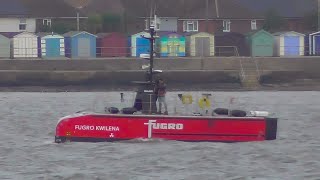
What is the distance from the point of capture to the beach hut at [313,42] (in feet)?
229

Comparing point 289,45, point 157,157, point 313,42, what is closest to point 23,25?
point 289,45

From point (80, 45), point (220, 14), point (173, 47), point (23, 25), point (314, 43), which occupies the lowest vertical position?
point (173, 47)

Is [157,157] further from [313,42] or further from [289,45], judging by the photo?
[313,42]

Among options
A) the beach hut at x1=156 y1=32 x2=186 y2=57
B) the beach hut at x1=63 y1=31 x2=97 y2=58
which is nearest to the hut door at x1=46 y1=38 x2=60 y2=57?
the beach hut at x1=63 y1=31 x2=97 y2=58

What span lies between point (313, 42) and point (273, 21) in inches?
453

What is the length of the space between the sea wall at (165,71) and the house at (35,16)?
1761cm

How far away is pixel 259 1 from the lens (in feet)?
279

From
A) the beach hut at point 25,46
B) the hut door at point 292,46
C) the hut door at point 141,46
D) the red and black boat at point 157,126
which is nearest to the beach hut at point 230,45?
the hut door at point 292,46

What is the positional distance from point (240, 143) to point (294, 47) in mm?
43142

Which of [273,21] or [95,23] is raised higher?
[273,21]

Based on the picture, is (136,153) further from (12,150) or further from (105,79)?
(105,79)

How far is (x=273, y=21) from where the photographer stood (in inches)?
3189

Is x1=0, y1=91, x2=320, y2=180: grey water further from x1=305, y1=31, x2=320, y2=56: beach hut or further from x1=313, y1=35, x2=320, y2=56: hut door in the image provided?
x1=313, y1=35, x2=320, y2=56: hut door

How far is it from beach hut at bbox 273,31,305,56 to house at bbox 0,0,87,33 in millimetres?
18333
